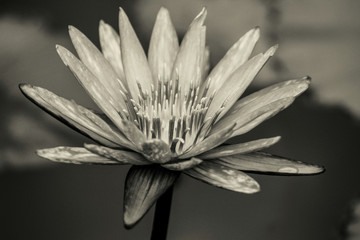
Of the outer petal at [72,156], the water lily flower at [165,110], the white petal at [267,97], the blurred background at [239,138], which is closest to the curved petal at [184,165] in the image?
the water lily flower at [165,110]

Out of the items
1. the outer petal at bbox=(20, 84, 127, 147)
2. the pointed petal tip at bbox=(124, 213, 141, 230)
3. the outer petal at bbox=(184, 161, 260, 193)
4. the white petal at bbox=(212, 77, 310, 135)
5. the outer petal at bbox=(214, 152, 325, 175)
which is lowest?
the pointed petal tip at bbox=(124, 213, 141, 230)

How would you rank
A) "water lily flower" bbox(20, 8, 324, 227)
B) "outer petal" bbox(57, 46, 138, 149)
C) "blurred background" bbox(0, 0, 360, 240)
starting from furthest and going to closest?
"blurred background" bbox(0, 0, 360, 240) < "outer petal" bbox(57, 46, 138, 149) < "water lily flower" bbox(20, 8, 324, 227)

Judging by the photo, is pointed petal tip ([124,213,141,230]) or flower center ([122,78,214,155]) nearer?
pointed petal tip ([124,213,141,230])

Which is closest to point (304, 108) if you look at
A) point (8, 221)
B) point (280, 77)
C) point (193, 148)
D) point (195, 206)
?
point (280, 77)

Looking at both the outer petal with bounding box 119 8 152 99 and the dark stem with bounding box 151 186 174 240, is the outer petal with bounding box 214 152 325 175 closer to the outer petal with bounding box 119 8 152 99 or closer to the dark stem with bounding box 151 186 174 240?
the dark stem with bounding box 151 186 174 240

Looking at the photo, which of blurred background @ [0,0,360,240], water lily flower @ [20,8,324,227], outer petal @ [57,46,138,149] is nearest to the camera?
water lily flower @ [20,8,324,227]

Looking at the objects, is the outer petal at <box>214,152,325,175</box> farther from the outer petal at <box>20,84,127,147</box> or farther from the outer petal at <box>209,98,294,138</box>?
the outer petal at <box>20,84,127,147</box>

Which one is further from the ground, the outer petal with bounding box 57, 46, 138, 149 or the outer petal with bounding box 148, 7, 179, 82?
the outer petal with bounding box 148, 7, 179, 82

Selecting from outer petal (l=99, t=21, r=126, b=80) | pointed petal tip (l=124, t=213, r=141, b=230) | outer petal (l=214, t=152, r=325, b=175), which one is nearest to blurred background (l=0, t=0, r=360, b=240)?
outer petal (l=99, t=21, r=126, b=80)
